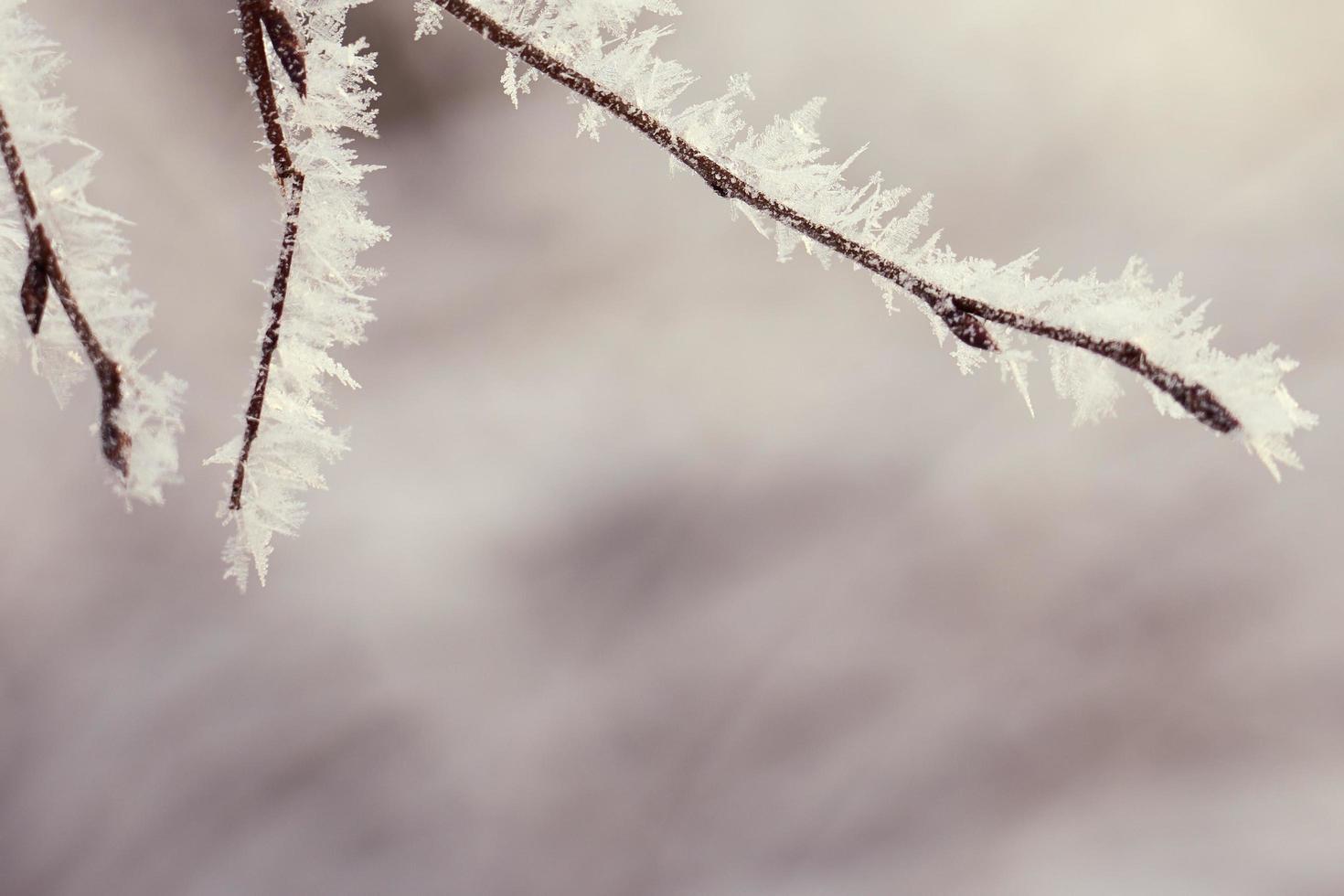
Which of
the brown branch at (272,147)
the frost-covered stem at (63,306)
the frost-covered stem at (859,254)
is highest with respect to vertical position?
the frost-covered stem at (859,254)

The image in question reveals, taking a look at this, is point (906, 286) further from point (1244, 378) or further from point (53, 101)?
point (53, 101)

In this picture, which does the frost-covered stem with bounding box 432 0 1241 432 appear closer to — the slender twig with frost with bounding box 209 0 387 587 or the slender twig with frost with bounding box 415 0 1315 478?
the slender twig with frost with bounding box 415 0 1315 478

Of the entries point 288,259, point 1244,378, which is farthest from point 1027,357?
point 288,259

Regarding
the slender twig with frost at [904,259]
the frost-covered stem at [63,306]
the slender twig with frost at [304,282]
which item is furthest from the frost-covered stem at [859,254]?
the frost-covered stem at [63,306]

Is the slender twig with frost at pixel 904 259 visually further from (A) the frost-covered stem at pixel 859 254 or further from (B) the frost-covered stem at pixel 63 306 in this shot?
(B) the frost-covered stem at pixel 63 306

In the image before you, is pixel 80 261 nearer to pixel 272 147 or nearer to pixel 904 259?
pixel 272 147

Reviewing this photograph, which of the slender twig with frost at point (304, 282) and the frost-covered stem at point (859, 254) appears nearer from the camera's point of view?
the frost-covered stem at point (859, 254)

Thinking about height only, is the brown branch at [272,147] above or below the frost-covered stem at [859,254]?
below
